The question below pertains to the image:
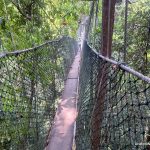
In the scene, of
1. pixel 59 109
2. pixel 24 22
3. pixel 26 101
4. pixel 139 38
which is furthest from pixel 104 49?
pixel 139 38

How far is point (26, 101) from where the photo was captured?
262 cm

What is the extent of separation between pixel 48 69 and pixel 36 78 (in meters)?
0.61

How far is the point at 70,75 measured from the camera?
5219 millimetres

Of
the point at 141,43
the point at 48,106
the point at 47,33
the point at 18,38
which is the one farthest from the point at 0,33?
the point at 141,43

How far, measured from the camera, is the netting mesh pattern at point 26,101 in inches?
83.7

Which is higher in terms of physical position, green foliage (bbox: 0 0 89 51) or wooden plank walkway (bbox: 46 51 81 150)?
green foliage (bbox: 0 0 89 51)

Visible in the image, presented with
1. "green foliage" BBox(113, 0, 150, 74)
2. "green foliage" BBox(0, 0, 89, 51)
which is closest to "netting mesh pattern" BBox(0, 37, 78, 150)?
"green foliage" BBox(0, 0, 89, 51)

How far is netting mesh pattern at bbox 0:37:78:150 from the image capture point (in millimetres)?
2127

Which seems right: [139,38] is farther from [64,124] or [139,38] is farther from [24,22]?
[64,124]

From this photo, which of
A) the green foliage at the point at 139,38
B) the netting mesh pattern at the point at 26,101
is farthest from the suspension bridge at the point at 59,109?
the green foliage at the point at 139,38

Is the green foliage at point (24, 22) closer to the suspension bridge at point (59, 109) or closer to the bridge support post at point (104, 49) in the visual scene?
the suspension bridge at point (59, 109)

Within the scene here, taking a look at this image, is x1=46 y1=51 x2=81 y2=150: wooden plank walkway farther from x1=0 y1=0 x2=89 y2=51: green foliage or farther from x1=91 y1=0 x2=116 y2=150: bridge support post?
x1=0 y1=0 x2=89 y2=51: green foliage

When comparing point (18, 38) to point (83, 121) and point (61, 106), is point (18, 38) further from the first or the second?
point (83, 121)

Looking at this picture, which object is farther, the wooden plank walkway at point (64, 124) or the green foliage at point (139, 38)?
the green foliage at point (139, 38)
